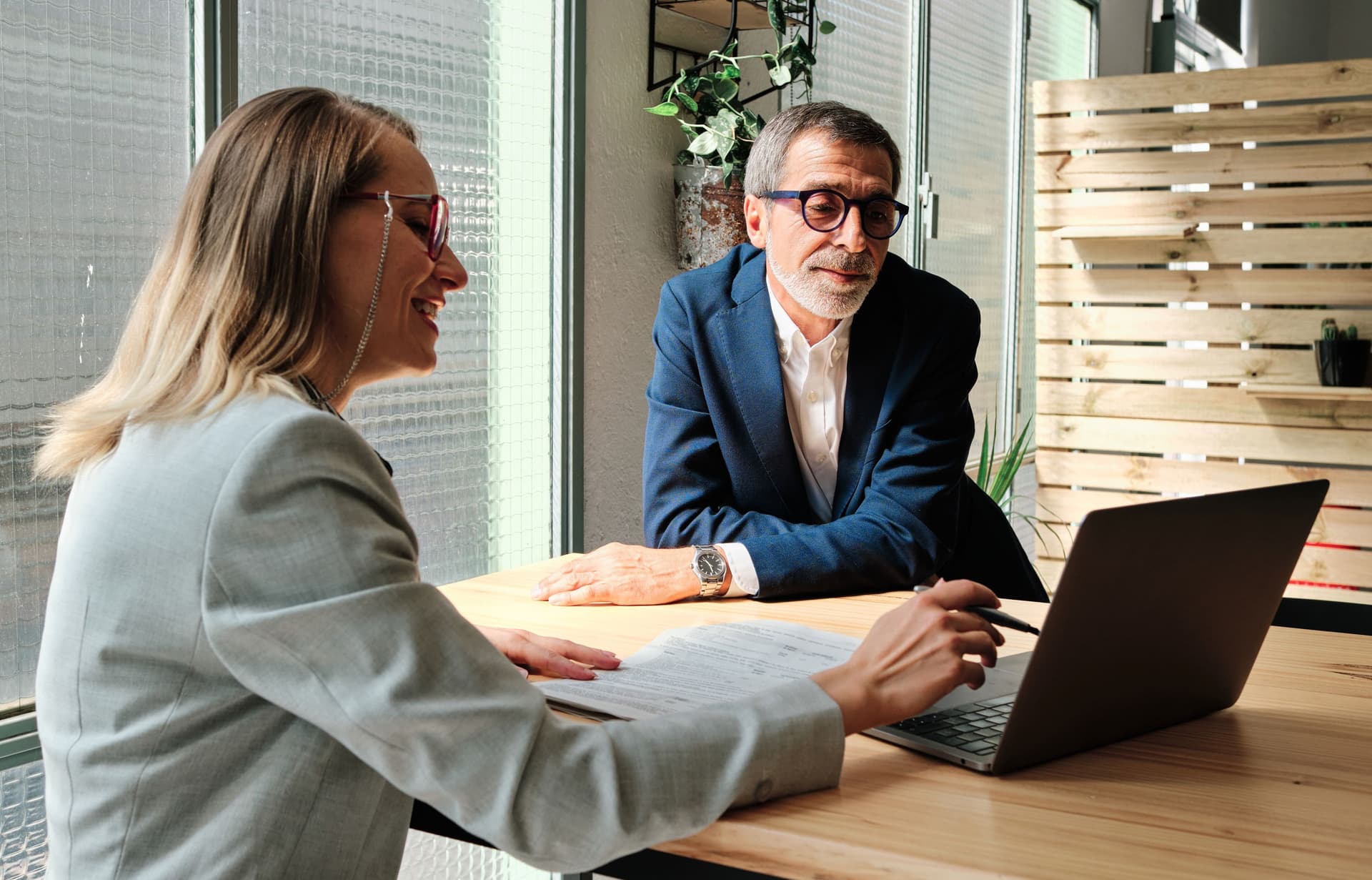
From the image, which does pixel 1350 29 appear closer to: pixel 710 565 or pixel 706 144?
pixel 706 144

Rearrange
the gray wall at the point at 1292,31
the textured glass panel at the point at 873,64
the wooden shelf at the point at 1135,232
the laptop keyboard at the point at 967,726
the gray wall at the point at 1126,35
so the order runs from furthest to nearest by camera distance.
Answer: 1. the gray wall at the point at 1292,31
2. the gray wall at the point at 1126,35
3. the wooden shelf at the point at 1135,232
4. the textured glass panel at the point at 873,64
5. the laptop keyboard at the point at 967,726

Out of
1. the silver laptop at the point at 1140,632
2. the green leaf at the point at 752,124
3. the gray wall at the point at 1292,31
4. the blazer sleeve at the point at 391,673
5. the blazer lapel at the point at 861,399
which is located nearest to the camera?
the blazer sleeve at the point at 391,673

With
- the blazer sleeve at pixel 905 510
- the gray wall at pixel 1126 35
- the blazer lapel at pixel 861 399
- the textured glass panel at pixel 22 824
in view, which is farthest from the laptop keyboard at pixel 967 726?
the gray wall at pixel 1126 35

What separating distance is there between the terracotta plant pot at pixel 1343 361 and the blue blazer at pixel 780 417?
2.44 meters

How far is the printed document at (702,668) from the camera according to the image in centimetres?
115

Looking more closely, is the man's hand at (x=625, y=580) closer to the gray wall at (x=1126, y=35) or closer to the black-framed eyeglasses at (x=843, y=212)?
the black-framed eyeglasses at (x=843, y=212)

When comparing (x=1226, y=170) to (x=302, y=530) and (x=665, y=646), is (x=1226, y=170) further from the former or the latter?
(x=302, y=530)

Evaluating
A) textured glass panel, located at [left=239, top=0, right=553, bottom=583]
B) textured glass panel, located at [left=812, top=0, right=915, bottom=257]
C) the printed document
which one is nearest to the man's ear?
textured glass panel, located at [left=239, top=0, right=553, bottom=583]

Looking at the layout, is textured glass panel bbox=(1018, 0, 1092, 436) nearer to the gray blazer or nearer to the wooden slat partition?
the wooden slat partition

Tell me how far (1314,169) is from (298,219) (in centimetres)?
399

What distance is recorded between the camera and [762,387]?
2053 mm

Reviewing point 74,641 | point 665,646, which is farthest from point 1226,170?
point 74,641

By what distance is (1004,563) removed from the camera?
2.22 meters

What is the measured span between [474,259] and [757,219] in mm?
638
